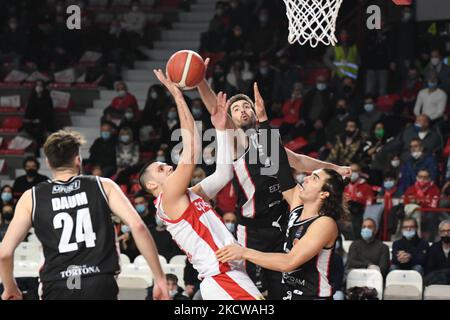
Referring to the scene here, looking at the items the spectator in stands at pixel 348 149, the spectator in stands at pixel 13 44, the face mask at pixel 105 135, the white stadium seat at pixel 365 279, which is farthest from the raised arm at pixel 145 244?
the spectator in stands at pixel 13 44

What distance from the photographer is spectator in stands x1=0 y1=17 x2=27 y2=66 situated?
1902 cm

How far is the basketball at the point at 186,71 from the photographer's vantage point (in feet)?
25.6

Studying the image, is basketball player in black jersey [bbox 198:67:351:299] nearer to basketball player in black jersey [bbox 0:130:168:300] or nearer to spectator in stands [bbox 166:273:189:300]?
basketball player in black jersey [bbox 0:130:168:300]

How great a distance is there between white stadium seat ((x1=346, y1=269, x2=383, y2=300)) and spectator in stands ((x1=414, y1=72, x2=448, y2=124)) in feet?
13.7

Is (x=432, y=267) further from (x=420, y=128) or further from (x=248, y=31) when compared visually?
(x=248, y=31)

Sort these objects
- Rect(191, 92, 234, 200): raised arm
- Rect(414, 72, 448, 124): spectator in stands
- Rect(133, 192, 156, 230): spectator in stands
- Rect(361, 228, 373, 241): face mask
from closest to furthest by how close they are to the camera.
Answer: Rect(191, 92, 234, 200): raised arm
Rect(361, 228, 373, 241): face mask
Rect(133, 192, 156, 230): spectator in stands
Rect(414, 72, 448, 124): spectator in stands

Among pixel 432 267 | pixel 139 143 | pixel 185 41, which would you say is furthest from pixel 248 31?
pixel 432 267

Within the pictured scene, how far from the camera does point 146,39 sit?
19125mm

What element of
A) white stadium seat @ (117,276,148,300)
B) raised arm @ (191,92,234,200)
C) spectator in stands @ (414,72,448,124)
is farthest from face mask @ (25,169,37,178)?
raised arm @ (191,92,234,200)

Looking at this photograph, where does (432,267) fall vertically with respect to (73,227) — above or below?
below

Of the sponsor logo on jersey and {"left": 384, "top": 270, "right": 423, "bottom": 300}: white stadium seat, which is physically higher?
the sponsor logo on jersey

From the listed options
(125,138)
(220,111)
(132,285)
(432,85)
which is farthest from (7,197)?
(220,111)

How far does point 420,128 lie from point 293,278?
25.7ft

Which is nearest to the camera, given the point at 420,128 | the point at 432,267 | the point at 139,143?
the point at 432,267
